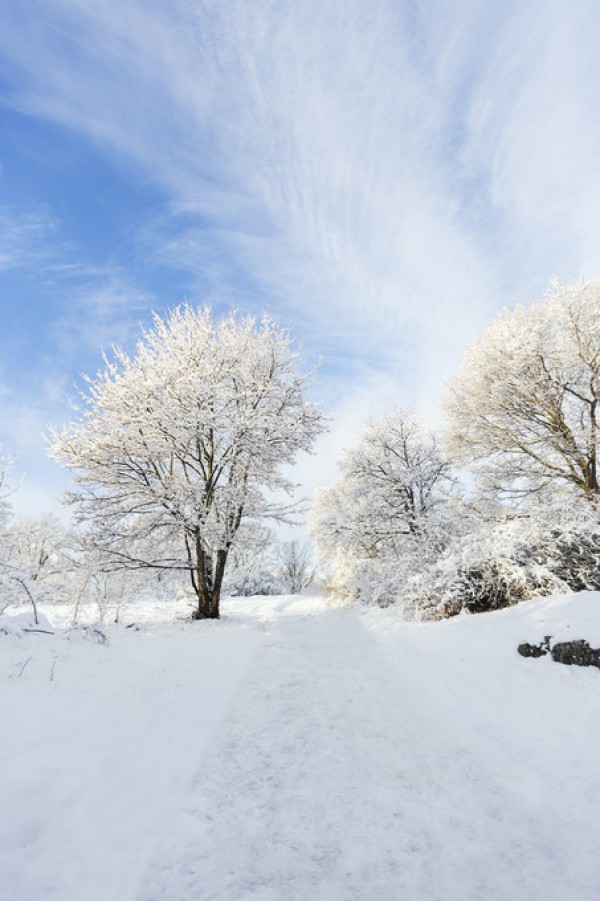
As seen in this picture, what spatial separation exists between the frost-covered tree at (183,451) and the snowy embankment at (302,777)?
19.2ft

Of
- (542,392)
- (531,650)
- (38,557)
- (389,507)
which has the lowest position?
(531,650)

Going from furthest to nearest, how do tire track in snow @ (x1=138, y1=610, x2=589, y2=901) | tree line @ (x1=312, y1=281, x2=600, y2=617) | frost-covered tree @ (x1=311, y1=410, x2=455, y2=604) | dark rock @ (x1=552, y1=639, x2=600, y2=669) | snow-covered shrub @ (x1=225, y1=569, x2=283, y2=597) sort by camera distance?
snow-covered shrub @ (x1=225, y1=569, x2=283, y2=597) → frost-covered tree @ (x1=311, y1=410, x2=455, y2=604) → tree line @ (x1=312, y1=281, x2=600, y2=617) → dark rock @ (x1=552, y1=639, x2=600, y2=669) → tire track in snow @ (x1=138, y1=610, x2=589, y2=901)

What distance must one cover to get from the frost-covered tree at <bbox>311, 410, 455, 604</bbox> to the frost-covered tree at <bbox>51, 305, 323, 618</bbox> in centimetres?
326

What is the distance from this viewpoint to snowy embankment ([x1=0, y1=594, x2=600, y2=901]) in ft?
7.58

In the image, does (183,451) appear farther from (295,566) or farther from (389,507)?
(295,566)

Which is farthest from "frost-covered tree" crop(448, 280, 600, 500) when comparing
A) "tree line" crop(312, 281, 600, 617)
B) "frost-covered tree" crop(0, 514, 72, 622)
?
"frost-covered tree" crop(0, 514, 72, 622)

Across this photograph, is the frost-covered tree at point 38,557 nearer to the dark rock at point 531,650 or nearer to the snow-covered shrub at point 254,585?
the dark rock at point 531,650

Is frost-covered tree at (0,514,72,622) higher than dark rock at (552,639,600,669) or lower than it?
higher

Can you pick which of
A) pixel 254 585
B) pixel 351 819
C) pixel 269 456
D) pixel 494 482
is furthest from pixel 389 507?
pixel 254 585

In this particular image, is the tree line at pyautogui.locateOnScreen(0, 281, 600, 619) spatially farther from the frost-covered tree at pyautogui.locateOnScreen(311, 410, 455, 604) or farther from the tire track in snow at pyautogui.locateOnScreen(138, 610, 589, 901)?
the tire track in snow at pyautogui.locateOnScreen(138, 610, 589, 901)

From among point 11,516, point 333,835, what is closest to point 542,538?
point 333,835

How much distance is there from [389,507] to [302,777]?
42.8ft

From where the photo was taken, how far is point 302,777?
3371 millimetres

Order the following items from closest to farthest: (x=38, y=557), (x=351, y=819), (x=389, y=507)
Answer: (x=351, y=819), (x=389, y=507), (x=38, y=557)
